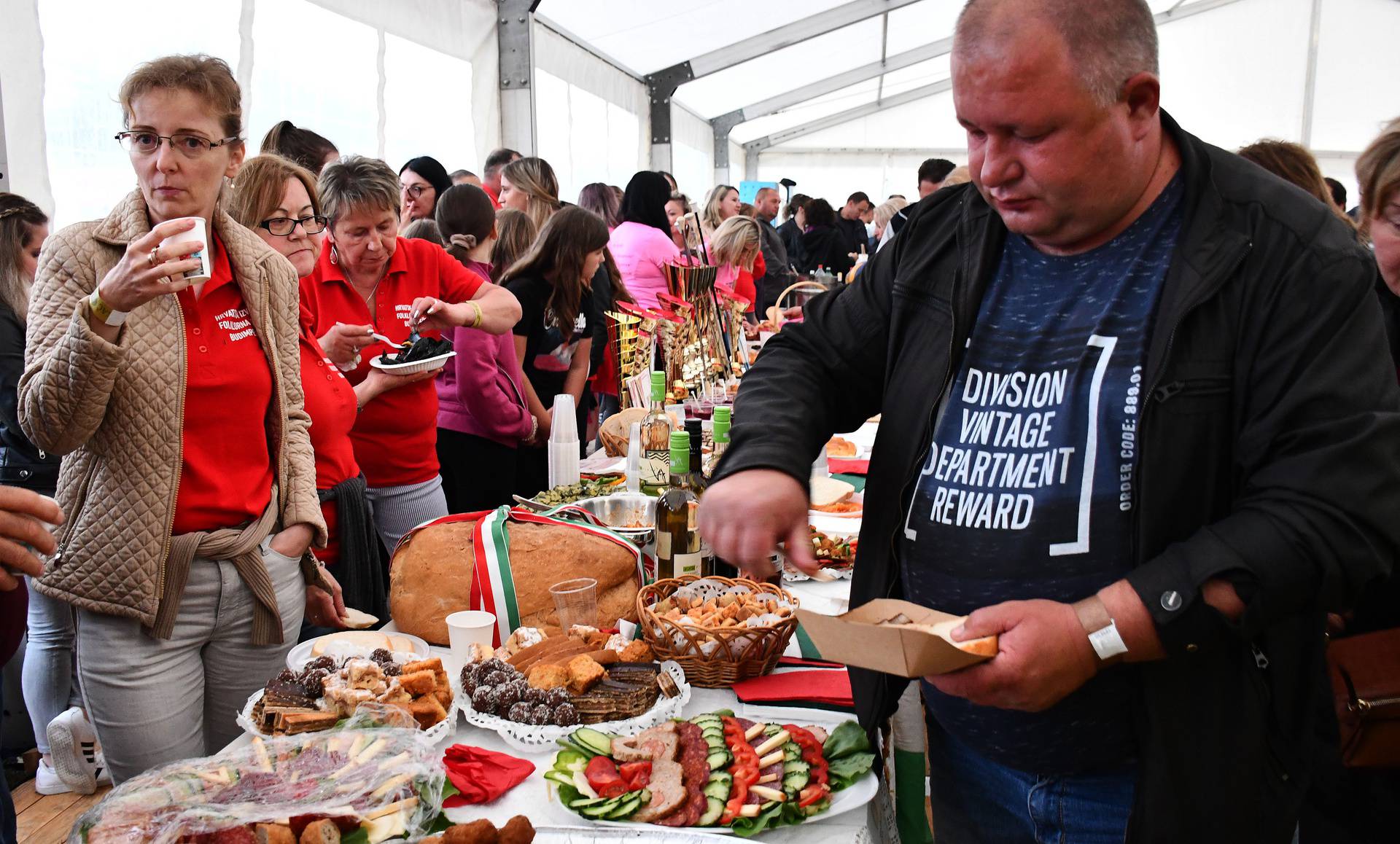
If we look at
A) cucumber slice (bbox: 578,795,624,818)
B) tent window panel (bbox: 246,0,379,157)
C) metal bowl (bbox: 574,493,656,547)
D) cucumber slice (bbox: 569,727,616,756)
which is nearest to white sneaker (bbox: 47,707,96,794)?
metal bowl (bbox: 574,493,656,547)

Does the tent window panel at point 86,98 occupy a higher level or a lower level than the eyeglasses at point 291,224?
higher

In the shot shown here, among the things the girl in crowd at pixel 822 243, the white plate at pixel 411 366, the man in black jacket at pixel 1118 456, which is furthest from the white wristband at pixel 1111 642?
the girl in crowd at pixel 822 243

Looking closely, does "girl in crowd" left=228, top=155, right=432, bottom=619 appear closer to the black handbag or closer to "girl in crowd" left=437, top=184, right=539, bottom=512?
"girl in crowd" left=437, top=184, right=539, bottom=512

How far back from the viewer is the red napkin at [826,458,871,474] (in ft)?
10.2

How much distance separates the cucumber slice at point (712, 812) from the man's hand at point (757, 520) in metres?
0.30

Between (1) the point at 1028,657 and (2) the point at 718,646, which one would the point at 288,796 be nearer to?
(2) the point at 718,646

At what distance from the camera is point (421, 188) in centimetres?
447

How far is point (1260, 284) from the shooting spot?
3.73 feet

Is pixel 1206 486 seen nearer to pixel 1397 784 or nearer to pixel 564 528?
pixel 1397 784

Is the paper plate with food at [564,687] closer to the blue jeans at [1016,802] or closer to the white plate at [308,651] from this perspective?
the white plate at [308,651]

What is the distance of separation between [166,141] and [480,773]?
4.37 feet

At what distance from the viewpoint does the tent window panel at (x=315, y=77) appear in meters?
5.08

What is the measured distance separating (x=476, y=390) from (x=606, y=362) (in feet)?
4.99

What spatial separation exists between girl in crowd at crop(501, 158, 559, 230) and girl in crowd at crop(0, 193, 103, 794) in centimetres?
211
